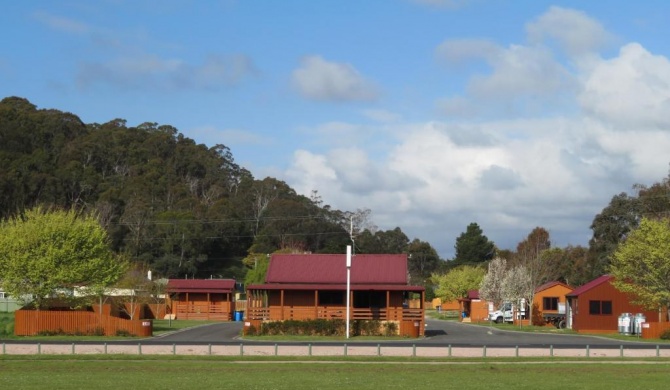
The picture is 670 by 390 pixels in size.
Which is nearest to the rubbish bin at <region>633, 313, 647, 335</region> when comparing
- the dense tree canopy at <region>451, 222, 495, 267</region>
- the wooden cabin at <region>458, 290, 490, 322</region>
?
the wooden cabin at <region>458, 290, 490, 322</region>

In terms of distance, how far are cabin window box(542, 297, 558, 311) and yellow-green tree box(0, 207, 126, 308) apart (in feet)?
130

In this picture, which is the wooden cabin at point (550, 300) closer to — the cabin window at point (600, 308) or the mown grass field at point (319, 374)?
the cabin window at point (600, 308)

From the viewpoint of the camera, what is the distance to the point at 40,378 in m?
27.7

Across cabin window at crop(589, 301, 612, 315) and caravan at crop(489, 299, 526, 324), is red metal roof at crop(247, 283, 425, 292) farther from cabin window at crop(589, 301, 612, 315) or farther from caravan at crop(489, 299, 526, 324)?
caravan at crop(489, 299, 526, 324)

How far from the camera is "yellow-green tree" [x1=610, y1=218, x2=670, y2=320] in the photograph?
55375mm

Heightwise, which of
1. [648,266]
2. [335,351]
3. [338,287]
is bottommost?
[335,351]

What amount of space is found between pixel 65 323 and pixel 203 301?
3481cm

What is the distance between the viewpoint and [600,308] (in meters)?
64.5

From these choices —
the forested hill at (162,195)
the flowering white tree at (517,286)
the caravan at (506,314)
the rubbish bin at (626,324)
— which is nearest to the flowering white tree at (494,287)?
the caravan at (506,314)

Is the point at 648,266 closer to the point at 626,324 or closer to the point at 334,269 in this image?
the point at 626,324

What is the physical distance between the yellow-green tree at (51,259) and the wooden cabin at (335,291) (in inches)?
352

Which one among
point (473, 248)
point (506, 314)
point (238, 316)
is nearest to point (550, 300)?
point (506, 314)

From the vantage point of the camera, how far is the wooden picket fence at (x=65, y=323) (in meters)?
52.0

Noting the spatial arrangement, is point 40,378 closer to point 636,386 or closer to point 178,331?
point 636,386
